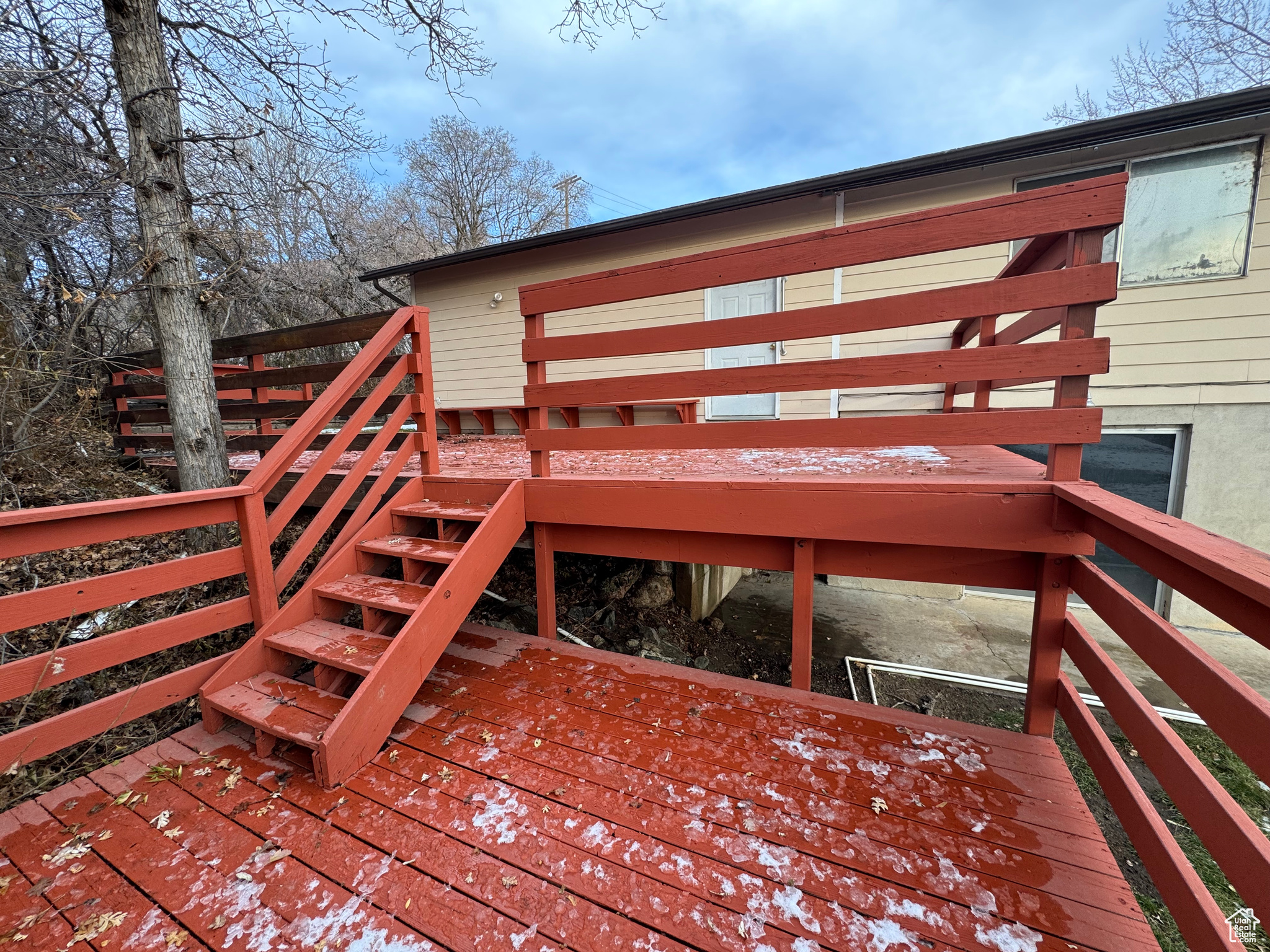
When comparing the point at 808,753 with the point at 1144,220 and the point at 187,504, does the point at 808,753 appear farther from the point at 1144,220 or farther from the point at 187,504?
the point at 1144,220

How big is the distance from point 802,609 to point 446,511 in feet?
6.13

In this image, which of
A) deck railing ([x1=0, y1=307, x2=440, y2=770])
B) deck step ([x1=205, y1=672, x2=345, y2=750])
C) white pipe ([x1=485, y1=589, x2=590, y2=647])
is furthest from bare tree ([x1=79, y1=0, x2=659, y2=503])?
white pipe ([x1=485, y1=589, x2=590, y2=647])

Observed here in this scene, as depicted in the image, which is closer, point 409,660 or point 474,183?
point 409,660

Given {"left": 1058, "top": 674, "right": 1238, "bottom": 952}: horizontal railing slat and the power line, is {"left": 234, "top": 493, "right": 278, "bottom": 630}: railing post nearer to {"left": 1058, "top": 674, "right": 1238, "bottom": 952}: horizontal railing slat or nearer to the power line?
{"left": 1058, "top": 674, "right": 1238, "bottom": 952}: horizontal railing slat

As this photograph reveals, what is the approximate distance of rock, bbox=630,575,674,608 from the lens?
4.56m

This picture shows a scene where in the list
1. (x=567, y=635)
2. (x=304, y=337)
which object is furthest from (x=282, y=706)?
(x=304, y=337)

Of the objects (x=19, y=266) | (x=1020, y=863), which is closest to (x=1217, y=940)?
(x=1020, y=863)

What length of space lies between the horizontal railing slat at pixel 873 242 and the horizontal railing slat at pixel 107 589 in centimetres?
179

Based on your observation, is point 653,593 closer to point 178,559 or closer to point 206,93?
point 178,559

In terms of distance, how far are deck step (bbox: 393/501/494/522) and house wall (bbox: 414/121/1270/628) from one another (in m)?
2.23

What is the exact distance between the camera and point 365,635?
2.20 meters

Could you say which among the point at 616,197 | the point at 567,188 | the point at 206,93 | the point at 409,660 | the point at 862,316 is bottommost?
the point at 409,660

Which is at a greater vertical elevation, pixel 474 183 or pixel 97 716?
pixel 474 183

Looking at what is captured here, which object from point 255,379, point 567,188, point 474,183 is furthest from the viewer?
point 567,188
